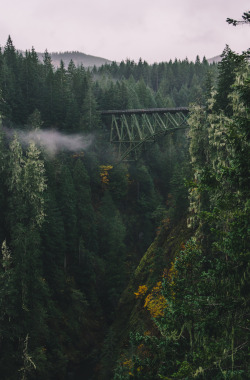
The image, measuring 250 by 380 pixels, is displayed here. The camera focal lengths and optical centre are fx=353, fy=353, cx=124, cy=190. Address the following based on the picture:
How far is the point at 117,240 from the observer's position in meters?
41.2

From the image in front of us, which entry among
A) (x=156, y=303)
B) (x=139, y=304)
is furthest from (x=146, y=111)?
(x=156, y=303)

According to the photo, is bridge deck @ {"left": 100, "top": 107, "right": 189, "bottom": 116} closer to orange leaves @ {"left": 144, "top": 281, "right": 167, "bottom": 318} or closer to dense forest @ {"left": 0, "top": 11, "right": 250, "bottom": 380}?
dense forest @ {"left": 0, "top": 11, "right": 250, "bottom": 380}

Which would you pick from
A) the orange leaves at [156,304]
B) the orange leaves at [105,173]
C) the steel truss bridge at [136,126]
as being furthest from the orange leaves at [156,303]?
the steel truss bridge at [136,126]

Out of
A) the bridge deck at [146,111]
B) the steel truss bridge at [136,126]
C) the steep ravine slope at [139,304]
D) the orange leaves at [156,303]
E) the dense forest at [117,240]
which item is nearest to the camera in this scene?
the dense forest at [117,240]

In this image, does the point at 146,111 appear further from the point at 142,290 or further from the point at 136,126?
the point at 142,290

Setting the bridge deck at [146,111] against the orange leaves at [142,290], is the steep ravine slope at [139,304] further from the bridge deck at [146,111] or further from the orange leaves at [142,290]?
the bridge deck at [146,111]

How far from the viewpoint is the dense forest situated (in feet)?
24.6

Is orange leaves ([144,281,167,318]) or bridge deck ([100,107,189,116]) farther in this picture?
bridge deck ([100,107,189,116])

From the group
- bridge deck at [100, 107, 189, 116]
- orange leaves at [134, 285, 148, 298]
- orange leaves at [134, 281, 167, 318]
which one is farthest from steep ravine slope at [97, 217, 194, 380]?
bridge deck at [100, 107, 189, 116]

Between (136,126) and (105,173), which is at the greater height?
(136,126)

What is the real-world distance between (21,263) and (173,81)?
95.4 m

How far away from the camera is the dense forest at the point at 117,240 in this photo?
7.49m

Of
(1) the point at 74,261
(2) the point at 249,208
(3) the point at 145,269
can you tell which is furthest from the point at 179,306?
(1) the point at 74,261

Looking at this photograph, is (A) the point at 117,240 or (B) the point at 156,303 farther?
(A) the point at 117,240
